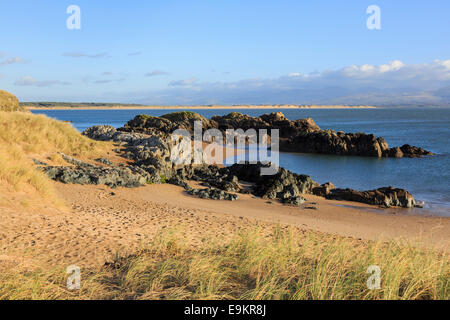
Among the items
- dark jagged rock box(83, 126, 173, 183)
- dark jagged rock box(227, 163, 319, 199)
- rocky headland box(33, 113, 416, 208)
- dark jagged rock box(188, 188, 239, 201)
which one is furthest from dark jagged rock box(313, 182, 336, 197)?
dark jagged rock box(83, 126, 173, 183)

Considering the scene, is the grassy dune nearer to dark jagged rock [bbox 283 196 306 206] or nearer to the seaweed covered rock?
dark jagged rock [bbox 283 196 306 206]

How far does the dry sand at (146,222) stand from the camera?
23.8 ft

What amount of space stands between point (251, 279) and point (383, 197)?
44.1 ft

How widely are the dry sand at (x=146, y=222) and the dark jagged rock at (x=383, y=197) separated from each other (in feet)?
2.26

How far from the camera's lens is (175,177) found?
63.0ft

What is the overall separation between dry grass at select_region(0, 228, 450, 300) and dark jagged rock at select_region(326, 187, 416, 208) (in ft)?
37.2

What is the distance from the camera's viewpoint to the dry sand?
23.8ft

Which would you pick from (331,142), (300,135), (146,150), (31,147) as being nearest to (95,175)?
(31,147)

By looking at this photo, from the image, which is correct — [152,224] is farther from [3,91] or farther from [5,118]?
[3,91]

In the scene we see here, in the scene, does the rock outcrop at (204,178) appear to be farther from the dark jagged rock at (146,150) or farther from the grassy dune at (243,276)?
the grassy dune at (243,276)

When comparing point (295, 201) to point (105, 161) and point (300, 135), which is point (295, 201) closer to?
point (105, 161)

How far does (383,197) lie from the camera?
16969mm

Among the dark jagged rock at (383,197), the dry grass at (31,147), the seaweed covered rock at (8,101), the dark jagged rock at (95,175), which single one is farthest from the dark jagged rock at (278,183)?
the seaweed covered rock at (8,101)
